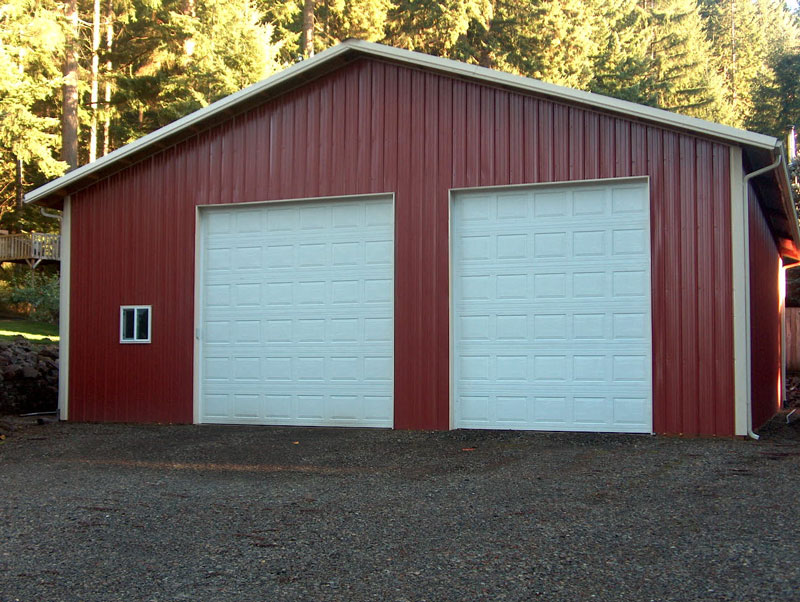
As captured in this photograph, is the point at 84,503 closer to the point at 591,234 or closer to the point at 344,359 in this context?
the point at 344,359

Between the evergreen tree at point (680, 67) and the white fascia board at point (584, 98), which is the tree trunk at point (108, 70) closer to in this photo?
the white fascia board at point (584, 98)

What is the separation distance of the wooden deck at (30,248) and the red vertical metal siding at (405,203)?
756 inches

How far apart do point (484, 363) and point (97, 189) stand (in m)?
6.04

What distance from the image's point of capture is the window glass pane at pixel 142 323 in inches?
450

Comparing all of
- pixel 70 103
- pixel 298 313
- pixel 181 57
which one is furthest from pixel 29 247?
pixel 298 313

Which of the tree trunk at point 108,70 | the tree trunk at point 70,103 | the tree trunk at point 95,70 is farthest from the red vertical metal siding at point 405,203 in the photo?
the tree trunk at point 108,70

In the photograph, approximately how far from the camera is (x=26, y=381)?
13.7 metres

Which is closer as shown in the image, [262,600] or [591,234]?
[262,600]

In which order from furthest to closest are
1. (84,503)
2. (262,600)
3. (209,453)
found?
(209,453), (84,503), (262,600)

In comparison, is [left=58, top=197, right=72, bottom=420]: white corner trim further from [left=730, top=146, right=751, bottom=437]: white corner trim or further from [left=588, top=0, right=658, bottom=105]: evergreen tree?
[left=588, top=0, right=658, bottom=105]: evergreen tree

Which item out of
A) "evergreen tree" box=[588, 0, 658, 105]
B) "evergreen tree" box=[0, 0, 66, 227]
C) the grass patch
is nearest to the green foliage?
"evergreen tree" box=[0, 0, 66, 227]

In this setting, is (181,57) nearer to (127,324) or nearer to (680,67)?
(127,324)

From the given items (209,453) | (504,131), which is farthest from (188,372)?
(504,131)

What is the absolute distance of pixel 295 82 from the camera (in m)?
10.9
